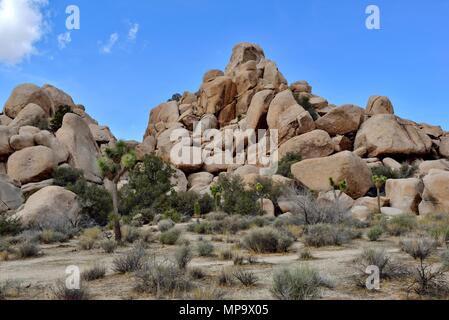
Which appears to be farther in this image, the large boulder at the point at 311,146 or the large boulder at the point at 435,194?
the large boulder at the point at 311,146

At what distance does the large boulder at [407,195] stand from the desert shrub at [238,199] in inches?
407

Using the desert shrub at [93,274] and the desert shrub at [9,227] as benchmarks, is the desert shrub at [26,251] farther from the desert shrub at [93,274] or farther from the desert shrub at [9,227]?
the desert shrub at [9,227]

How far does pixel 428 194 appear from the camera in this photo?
28.5 m

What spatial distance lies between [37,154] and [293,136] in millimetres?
25648

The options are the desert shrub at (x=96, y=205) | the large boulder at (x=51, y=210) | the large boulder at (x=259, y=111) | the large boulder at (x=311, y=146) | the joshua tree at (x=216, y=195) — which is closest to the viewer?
the large boulder at (x=51, y=210)

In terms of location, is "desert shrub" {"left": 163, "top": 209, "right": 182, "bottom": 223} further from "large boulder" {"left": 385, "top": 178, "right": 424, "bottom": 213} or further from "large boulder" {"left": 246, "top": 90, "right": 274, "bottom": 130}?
"large boulder" {"left": 246, "top": 90, "right": 274, "bottom": 130}

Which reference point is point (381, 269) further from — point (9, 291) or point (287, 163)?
point (287, 163)

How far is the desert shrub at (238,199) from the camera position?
28438mm

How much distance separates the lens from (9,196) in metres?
27.0

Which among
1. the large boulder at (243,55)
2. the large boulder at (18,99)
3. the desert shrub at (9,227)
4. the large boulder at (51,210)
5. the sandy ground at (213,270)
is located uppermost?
the large boulder at (243,55)

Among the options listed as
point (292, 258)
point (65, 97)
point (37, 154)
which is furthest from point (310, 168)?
point (65, 97)

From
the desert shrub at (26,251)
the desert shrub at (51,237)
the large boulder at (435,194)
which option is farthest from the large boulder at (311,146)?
the desert shrub at (26,251)

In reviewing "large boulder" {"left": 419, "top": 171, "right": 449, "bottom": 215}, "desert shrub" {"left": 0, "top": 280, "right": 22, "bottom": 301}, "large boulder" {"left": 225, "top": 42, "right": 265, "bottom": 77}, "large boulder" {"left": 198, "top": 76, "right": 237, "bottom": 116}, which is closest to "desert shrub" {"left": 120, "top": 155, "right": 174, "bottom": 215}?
"large boulder" {"left": 419, "top": 171, "right": 449, "bottom": 215}
